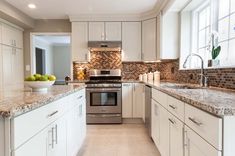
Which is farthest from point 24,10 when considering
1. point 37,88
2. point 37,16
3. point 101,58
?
point 37,88

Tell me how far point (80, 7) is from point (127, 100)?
210 cm

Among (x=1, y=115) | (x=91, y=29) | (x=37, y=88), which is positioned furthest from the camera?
(x=91, y=29)

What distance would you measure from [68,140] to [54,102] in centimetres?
65

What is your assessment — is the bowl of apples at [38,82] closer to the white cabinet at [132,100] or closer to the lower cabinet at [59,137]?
the lower cabinet at [59,137]

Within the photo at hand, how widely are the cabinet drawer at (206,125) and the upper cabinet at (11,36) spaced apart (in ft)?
13.4

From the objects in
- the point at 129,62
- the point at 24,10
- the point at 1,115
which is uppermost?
the point at 24,10

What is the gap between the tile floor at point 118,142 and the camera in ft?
9.66

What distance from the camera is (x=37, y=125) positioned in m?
1.38

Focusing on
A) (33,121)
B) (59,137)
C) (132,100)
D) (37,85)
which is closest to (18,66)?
(132,100)

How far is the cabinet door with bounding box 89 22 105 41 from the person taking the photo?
482 cm

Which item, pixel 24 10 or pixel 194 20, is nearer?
pixel 194 20

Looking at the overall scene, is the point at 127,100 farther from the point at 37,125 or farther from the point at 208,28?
the point at 37,125

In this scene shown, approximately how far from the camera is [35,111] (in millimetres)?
1356

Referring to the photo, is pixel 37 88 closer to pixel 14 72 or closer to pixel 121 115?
pixel 121 115
